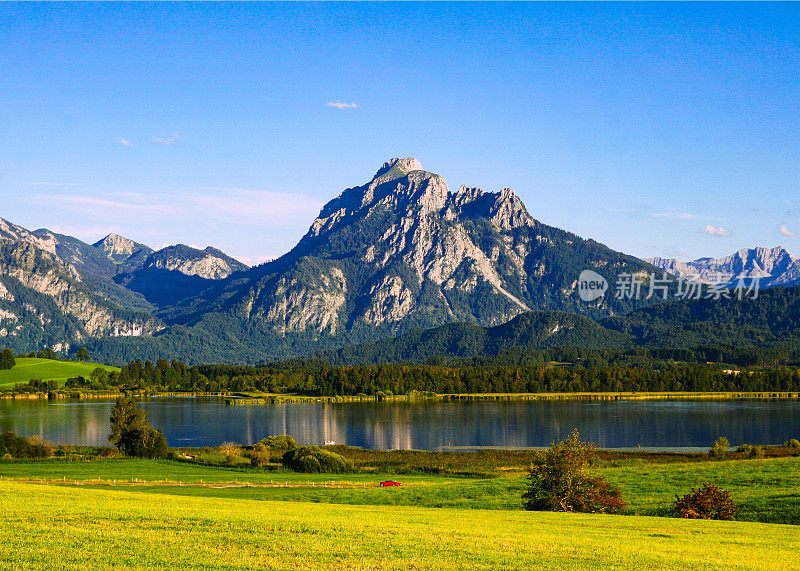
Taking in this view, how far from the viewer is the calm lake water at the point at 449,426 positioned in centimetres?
13262

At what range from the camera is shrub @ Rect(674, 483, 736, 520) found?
46750 millimetres

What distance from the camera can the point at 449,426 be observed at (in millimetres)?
160250

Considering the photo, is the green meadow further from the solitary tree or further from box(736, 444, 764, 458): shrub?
the solitary tree

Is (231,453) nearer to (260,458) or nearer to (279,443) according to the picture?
(260,458)

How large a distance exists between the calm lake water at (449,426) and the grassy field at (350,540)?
88.5m

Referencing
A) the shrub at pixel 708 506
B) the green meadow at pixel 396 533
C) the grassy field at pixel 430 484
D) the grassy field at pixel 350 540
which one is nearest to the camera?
the grassy field at pixel 350 540

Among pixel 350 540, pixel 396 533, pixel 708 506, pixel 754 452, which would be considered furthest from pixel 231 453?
pixel 350 540

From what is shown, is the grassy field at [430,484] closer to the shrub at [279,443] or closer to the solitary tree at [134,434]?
the solitary tree at [134,434]

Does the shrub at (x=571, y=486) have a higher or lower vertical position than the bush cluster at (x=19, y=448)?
higher

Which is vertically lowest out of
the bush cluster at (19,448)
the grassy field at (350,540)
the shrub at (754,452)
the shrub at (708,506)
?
the shrub at (754,452)

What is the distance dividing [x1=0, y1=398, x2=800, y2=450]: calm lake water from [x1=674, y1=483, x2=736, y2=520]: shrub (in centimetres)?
7841

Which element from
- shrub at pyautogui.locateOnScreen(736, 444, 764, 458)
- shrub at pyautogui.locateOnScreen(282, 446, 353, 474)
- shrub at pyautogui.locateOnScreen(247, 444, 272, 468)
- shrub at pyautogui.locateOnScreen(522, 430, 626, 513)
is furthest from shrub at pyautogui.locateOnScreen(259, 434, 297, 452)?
shrub at pyautogui.locateOnScreen(522, 430, 626, 513)

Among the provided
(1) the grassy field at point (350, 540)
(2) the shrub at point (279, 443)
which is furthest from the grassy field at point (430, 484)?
(2) the shrub at point (279, 443)

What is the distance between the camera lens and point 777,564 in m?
28.5
